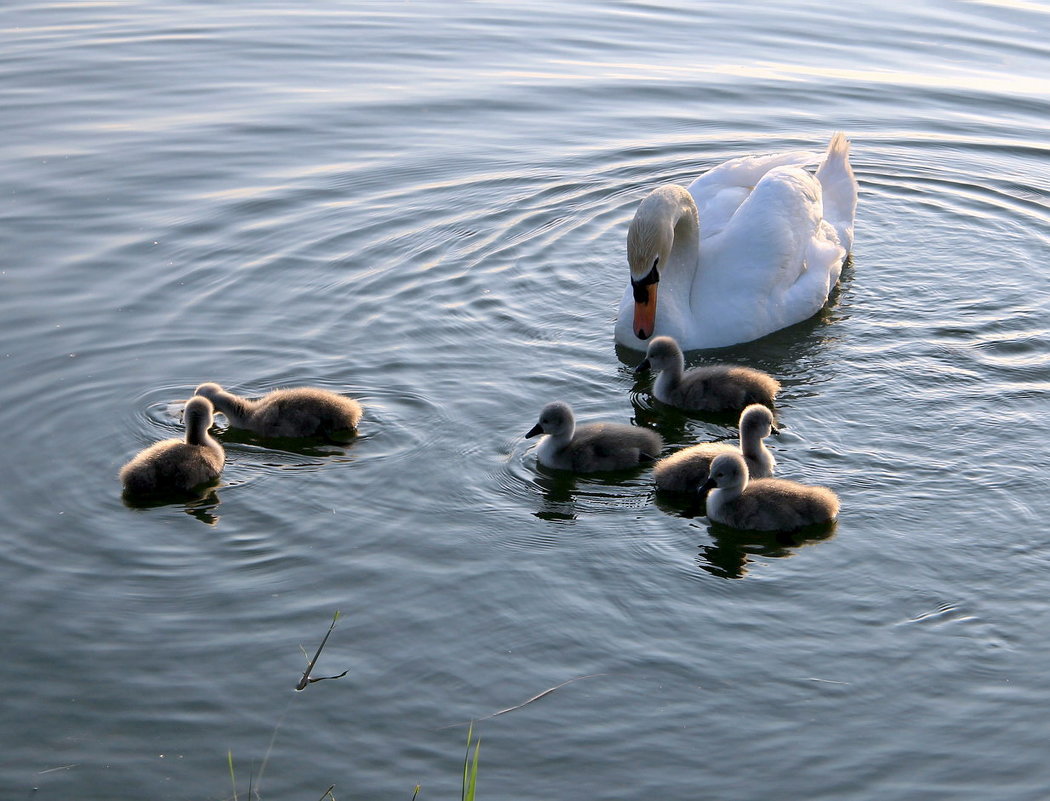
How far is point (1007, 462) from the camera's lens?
28.7 feet

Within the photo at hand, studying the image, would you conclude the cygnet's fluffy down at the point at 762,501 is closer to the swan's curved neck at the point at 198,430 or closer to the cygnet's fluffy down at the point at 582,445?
the cygnet's fluffy down at the point at 582,445

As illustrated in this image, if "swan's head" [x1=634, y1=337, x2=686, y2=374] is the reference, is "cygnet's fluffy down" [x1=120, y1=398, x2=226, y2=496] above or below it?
below

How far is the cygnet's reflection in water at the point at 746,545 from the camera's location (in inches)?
309

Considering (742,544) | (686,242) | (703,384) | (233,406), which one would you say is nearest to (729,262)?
(686,242)

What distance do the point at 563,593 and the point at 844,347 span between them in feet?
13.4

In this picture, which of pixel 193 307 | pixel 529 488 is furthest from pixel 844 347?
pixel 193 307

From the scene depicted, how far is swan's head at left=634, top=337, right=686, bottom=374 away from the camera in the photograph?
32.6 ft

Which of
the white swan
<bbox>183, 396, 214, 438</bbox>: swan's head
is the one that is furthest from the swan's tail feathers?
<bbox>183, 396, 214, 438</bbox>: swan's head

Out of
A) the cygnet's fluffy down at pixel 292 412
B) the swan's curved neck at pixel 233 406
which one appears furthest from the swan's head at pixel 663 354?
the swan's curved neck at pixel 233 406

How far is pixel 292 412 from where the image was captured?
9.01m

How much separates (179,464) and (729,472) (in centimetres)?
312

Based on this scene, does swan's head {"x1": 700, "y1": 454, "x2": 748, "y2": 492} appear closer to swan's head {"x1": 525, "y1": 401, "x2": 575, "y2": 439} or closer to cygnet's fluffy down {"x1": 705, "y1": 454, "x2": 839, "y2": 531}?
cygnet's fluffy down {"x1": 705, "y1": 454, "x2": 839, "y2": 531}

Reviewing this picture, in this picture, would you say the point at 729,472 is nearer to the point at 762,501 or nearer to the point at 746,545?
the point at 762,501

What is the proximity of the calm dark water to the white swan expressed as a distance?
231mm
